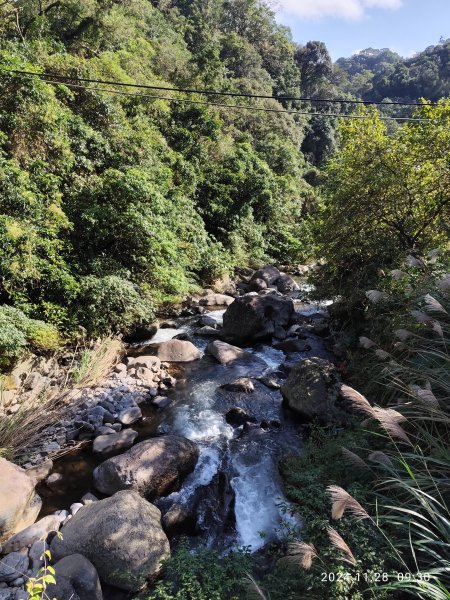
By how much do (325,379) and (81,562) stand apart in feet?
15.0

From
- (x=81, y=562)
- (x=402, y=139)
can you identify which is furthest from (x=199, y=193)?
(x=81, y=562)

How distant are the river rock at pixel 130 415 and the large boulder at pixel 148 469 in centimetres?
130

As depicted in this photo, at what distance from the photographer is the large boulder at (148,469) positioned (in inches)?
190

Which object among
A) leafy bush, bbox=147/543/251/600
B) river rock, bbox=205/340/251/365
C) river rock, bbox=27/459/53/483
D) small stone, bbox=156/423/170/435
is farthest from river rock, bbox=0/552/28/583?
river rock, bbox=205/340/251/365

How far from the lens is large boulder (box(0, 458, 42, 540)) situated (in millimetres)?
4090

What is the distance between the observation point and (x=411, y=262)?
5.10 metres

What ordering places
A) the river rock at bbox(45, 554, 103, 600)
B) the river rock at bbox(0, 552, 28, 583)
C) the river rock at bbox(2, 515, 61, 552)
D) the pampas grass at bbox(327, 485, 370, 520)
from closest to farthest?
the pampas grass at bbox(327, 485, 370, 520) → the river rock at bbox(45, 554, 103, 600) → the river rock at bbox(0, 552, 28, 583) → the river rock at bbox(2, 515, 61, 552)

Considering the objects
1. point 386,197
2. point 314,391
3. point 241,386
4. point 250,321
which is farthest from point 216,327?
point 386,197

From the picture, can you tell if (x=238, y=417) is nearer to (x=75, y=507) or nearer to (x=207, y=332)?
(x=75, y=507)

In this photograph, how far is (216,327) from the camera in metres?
10.7

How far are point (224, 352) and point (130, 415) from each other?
304 cm

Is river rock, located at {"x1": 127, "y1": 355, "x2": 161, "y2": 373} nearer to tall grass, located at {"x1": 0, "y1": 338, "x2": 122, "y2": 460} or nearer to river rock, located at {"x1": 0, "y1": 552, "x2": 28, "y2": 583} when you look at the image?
tall grass, located at {"x1": 0, "y1": 338, "x2": 122, "y2": 460}

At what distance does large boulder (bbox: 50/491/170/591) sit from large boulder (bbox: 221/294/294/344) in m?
6.13

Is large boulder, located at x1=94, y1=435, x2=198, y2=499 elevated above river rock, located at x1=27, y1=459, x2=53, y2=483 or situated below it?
above
